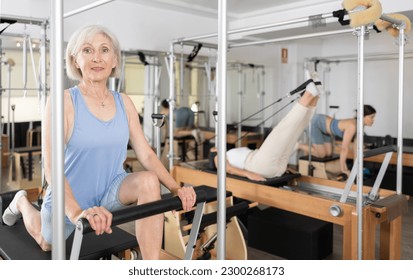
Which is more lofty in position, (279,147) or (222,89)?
(222,89)

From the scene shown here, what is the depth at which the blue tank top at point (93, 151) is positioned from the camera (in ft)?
4.43

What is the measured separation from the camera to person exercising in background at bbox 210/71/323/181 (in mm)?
3016

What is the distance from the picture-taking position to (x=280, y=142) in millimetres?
3221

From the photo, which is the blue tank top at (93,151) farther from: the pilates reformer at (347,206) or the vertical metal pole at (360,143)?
the pilates reformer at (347,206)

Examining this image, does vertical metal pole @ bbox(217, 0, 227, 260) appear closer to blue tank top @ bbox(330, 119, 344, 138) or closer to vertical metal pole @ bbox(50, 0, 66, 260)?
vertical metal pole @ bbox(50, 0, 66, 260)

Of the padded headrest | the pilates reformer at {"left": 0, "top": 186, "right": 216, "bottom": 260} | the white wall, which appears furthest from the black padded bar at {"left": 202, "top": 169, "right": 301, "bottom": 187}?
the white wall

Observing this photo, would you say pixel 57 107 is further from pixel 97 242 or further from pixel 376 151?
pixel 376 151

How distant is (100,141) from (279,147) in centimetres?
210

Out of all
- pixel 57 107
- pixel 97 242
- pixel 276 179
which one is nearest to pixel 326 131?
pixel 276 179

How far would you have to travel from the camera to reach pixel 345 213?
254 cm

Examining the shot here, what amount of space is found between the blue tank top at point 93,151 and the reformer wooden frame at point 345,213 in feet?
5.13

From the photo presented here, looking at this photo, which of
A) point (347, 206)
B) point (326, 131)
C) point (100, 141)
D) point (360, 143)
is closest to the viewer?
point (100, 141)
